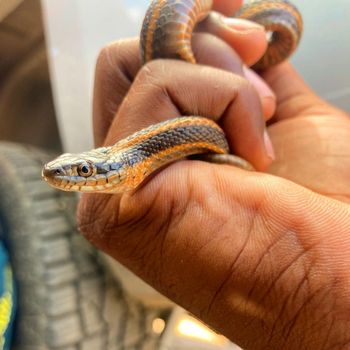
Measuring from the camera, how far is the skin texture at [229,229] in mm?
575

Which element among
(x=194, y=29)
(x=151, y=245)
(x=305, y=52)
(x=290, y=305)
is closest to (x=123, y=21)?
(x=194, y=29)

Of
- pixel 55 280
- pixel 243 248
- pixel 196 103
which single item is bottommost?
pixel 55 280

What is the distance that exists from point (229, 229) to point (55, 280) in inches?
23.9

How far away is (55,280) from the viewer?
1.06 metres

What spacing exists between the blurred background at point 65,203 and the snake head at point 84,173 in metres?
0.46

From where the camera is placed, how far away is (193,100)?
2.41ft

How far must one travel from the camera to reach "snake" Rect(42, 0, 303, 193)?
652 mm

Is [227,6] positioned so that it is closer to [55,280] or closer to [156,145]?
[156,145]

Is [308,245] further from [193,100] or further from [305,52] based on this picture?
[305,52]

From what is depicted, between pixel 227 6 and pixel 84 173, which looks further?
pixel 227 6

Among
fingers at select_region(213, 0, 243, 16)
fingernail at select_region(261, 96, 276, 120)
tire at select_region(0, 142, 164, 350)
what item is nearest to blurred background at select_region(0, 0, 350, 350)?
tire at select_region(0, 142, 164, 350)

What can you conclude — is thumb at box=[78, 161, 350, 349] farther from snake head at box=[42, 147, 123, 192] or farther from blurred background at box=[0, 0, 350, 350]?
blurred background at box=[0, 0, 350, 350]

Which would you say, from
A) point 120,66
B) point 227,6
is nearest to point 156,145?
point 120,66

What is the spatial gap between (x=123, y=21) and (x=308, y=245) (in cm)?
85
